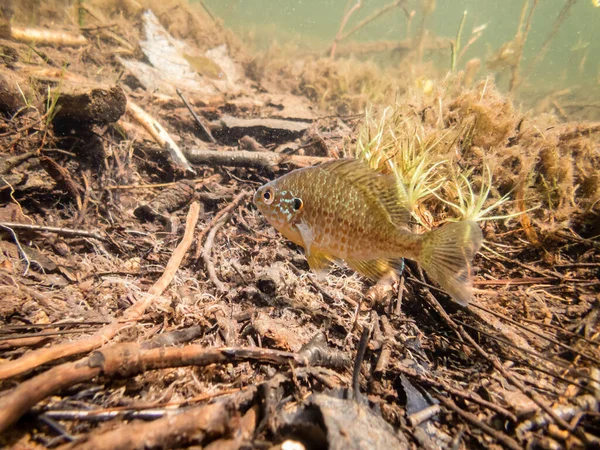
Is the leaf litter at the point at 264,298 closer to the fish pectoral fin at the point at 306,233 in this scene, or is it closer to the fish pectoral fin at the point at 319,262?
the fish pectoral fin at the point at 319,262

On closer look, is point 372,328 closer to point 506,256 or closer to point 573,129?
point 506,256

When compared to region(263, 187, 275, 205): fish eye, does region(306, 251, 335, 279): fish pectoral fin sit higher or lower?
lower

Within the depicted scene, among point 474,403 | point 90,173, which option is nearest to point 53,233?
point 90,173

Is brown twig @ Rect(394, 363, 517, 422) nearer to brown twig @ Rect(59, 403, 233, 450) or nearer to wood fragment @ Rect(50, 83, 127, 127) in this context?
brown twig @ Rect(59, 403, 233, 450)

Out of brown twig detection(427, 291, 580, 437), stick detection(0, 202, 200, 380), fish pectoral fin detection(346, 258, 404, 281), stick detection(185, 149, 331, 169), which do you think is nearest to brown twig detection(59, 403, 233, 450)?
stick detection(0, 202, 200, 380)

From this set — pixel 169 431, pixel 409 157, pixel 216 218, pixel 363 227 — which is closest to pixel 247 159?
pixel 216 218

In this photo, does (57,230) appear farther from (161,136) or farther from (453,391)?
(453,391)

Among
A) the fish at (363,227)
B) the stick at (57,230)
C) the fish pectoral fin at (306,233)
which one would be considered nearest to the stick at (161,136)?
the stick at (57,230)
